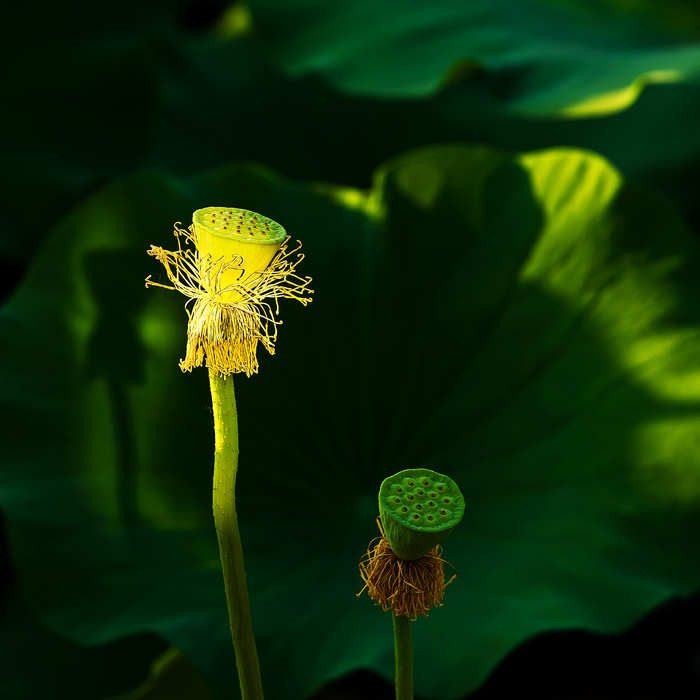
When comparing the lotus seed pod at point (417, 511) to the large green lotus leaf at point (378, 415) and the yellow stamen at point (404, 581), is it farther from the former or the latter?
the large green lotus leaf at point (378, 415)

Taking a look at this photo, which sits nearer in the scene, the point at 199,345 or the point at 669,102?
the point at 199,345

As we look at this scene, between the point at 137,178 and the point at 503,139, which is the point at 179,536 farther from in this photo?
the point at 503,139

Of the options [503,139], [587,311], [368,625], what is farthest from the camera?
[503,139]

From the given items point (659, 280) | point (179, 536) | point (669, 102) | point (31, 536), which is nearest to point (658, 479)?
point (659, 280)

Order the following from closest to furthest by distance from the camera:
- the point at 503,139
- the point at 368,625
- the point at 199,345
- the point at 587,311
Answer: the point at 199,345 < the point at 368,625 < the point at 587,311 < the point at 503,139

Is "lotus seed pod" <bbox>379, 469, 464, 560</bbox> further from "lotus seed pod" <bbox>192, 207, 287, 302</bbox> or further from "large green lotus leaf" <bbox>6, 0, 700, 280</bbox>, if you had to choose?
"large green lotus leaf" <bbox>6, 0, 700, 280</bbox>

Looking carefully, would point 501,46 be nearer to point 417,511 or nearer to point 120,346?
point 120,346

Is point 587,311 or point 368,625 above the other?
point 587,311

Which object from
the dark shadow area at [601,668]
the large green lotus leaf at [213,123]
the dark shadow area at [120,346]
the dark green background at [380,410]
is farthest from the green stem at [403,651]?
the large green lotus leaf at [213,123]
